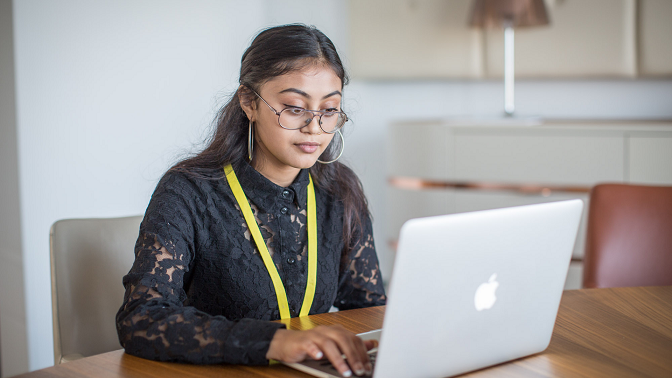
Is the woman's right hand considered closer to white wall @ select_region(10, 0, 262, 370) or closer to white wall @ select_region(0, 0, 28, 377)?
white wall @ select_region(10, 0, 262, 370)

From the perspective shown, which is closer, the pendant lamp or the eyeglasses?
the eyeglasses

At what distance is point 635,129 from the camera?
10.3 ft

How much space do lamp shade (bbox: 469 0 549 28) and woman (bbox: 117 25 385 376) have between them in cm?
219

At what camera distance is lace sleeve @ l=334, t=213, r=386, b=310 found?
1759 mm

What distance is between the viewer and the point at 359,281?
1.76 m

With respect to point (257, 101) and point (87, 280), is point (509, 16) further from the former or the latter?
point (87, 280)

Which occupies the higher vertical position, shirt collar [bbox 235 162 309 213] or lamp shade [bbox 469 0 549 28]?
lamp shade [bbox 469 0 549 28]

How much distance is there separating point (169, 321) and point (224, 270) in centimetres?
41

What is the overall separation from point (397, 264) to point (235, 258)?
0.76 meters

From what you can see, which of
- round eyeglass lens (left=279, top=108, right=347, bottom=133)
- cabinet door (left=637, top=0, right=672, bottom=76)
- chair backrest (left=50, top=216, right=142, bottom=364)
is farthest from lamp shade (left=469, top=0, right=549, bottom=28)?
chair backrest (left=50, top=216, right=142, bottom=364)

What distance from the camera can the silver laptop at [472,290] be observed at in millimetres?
901

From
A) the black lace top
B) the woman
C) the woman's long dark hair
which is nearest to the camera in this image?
the black lace top

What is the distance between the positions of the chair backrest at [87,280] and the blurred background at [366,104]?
74cm

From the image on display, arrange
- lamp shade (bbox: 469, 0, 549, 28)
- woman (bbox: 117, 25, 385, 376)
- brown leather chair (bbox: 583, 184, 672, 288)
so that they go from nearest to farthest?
woman (bbox: 117, 25, 385, 376)
brown leather chair (bbox: 583, 184, 672, 288)
lamp shade (bbox: 469, 0, 549, 28)
